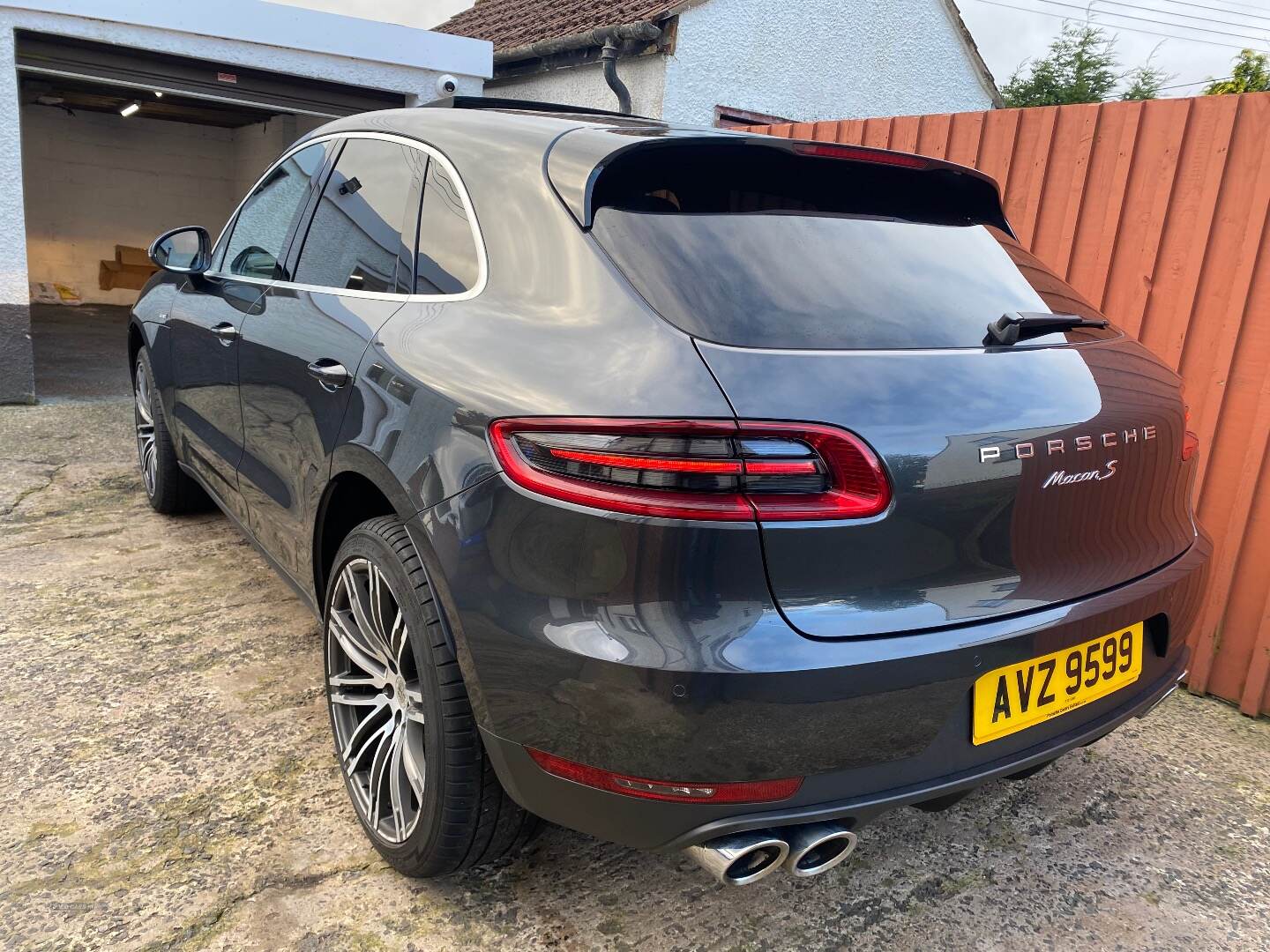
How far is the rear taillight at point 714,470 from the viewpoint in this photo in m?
1.49

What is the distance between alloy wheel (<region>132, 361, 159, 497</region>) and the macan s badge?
3769mm

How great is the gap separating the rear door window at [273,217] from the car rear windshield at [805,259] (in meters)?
1.52

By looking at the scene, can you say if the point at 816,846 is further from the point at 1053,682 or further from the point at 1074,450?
the point at 1074,450

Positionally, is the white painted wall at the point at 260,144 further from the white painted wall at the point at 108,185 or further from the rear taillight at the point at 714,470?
the rear taillight at the point at 714,470

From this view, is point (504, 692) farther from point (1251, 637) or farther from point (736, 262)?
point (1251, 637)

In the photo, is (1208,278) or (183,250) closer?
(1208,278)

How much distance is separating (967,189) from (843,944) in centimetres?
179

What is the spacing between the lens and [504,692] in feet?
5.37

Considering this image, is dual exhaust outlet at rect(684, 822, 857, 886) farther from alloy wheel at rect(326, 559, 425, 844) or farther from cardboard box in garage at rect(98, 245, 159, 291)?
cardboard box in garage at rect(98, 245, 159, 291)

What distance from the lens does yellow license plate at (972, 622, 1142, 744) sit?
1.67m

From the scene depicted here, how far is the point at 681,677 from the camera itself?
1.45 metres

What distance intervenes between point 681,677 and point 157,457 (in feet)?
11.6

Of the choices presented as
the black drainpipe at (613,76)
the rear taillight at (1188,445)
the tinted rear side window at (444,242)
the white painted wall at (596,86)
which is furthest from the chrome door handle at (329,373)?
the black drainpipe at (613,76)

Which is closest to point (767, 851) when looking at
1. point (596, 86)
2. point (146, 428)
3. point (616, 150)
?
point (616, 150)
